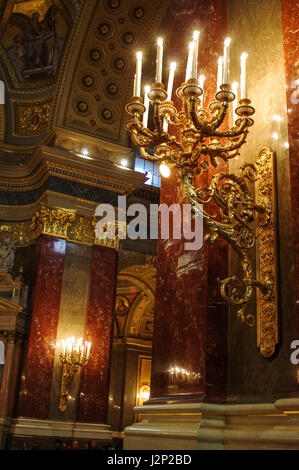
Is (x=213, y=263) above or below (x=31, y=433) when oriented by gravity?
above

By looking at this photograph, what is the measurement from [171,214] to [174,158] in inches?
35.8

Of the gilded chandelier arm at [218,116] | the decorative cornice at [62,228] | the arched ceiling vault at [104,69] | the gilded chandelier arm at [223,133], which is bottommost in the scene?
the gilded chandelier arm at [223,133]

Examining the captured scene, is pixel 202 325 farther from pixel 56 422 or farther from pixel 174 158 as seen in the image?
pixel 56 422

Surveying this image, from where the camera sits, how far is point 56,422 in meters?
10.8

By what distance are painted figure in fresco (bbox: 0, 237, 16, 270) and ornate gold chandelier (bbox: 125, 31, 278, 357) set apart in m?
9.84

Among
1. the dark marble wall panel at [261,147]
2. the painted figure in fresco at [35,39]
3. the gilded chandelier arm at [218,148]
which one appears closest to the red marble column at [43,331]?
the painted figure in fresco at [35,39]

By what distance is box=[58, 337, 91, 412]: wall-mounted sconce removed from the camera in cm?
1109

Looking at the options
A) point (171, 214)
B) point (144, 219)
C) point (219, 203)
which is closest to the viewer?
point (219, 203)

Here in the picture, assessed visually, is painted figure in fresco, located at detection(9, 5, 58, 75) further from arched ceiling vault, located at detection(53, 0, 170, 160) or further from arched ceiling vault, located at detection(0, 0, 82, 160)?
arched ceiling vault, located at detection(53, 0, 170, 160)

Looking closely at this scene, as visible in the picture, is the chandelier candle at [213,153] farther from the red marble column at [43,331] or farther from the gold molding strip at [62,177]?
the gold molding strip at [62,177]

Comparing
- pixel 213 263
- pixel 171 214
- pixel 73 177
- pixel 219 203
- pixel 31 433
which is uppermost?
pixel 73 177

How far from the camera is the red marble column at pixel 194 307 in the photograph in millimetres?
3498

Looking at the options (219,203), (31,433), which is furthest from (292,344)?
(31,433)

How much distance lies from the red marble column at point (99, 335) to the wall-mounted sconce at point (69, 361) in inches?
11.8
